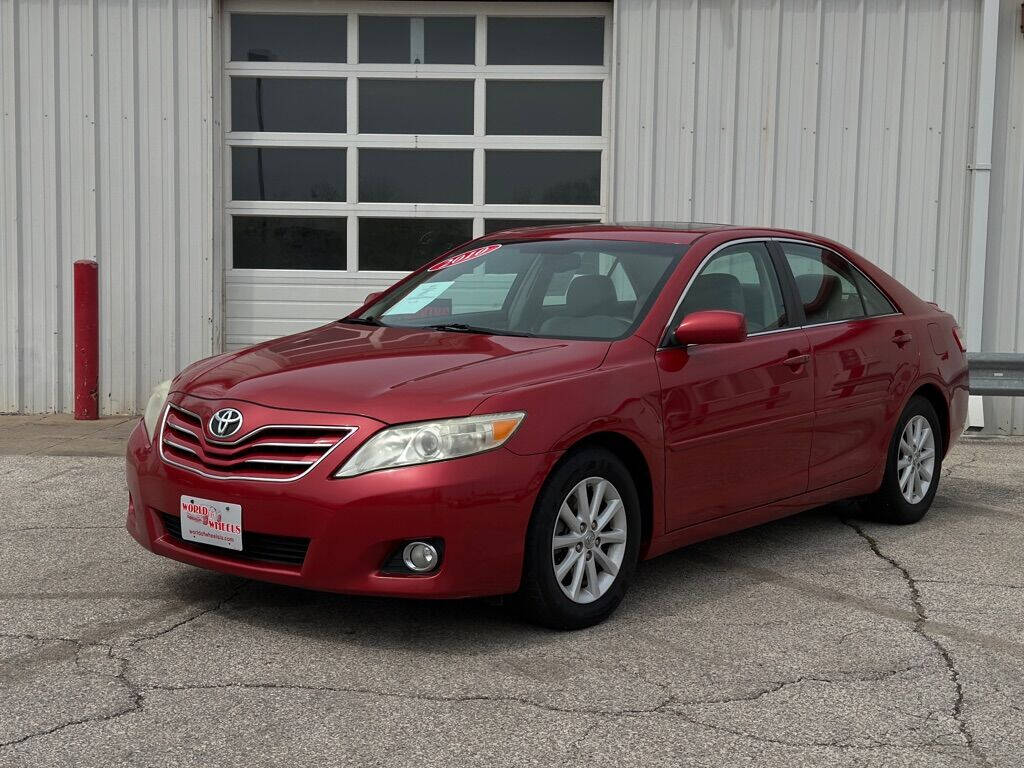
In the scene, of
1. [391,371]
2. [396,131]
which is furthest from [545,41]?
[391,371]

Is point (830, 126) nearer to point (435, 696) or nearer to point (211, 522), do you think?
point (211, 522)

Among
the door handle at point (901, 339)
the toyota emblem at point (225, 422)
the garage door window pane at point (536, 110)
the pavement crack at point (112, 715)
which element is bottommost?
the pavement crack at point (112, 715)

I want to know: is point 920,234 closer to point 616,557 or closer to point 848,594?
point 848,594

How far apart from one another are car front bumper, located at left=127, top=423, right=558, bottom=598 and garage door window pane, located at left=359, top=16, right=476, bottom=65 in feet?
22.9

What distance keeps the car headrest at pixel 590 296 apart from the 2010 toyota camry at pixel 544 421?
0.05ft

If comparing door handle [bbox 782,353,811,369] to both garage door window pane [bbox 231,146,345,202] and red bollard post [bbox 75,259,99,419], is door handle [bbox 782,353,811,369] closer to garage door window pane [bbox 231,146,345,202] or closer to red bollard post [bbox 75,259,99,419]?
garage door window pane [bbox 231,146,345,202]

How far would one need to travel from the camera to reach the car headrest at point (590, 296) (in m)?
5.38

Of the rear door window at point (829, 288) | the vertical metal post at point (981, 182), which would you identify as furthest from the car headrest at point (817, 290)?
the vertical metal post at point (981, 182)

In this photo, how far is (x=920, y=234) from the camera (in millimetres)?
10727

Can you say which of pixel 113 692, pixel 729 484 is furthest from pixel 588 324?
pixel 113 692

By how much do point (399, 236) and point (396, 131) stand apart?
84cm

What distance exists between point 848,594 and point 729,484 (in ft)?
2.06

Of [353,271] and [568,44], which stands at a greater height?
[568,44]

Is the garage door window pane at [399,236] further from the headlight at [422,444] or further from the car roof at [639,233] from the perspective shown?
the headlight at [422,444]
